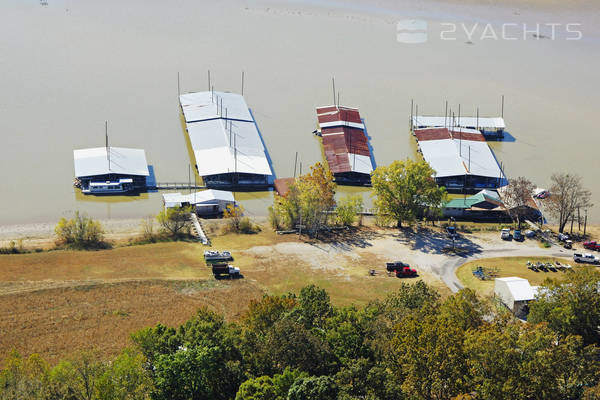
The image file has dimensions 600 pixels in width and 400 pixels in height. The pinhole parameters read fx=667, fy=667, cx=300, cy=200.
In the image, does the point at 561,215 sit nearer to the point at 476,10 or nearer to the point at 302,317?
the point at 302,317

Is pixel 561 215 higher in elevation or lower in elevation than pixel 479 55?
lower

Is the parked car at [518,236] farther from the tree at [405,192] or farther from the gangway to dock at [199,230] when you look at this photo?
the gangway to dock at [199,230]

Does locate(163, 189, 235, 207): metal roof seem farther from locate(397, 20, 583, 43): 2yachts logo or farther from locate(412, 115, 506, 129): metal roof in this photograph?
locate(397, 20, 583, 43): 2yachts logo

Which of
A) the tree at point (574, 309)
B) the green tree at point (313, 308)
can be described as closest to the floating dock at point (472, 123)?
the tree at point (574, 309)

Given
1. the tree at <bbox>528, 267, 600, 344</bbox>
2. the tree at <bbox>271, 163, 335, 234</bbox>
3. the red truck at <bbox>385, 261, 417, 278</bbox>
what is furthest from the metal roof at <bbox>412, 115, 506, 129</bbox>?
the tree at <bbox>528, 267, 600, 344</bbox>

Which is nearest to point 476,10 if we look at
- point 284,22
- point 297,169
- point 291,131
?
point 284,22

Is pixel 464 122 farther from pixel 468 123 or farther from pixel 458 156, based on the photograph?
pixel 458 156

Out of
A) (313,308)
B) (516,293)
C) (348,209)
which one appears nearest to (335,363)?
(313,308)
